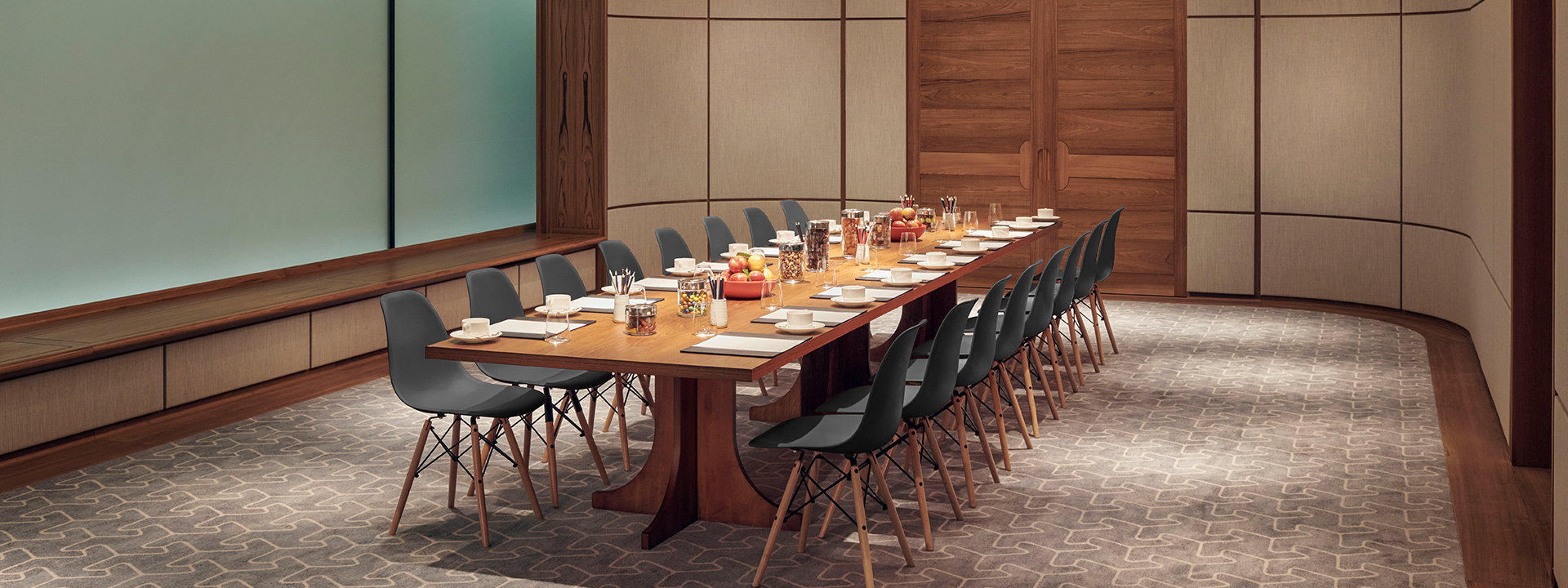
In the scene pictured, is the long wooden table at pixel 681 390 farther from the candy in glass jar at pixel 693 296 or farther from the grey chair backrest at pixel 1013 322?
the grey chair backrest at pixel 1013 322

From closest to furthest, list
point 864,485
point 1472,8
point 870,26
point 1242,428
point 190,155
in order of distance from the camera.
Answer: point 864,485
point 1242,428
point 190,155
point 1472,8
point 870,26

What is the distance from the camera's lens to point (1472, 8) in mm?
7562

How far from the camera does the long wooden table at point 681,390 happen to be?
3975 millimetres

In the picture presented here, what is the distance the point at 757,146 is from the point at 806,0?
4.26 ft

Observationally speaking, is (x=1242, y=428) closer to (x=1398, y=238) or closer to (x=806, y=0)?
(x=1398, y=238)

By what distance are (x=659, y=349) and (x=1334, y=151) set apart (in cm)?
710

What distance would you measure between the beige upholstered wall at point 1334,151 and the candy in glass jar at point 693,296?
17.6 ft

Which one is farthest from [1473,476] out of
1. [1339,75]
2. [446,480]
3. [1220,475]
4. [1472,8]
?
[1339,75]

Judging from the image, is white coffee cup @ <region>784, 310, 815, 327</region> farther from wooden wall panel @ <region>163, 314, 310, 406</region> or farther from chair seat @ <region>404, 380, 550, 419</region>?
wooden wall panel @ <region>163, 314, 310, 406</region>

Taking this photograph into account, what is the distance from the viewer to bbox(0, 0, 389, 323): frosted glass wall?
6211 millimetres

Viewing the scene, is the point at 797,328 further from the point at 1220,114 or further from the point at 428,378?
the point at 1220,114

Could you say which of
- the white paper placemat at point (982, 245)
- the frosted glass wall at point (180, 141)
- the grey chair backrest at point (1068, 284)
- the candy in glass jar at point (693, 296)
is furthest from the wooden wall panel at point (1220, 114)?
the candy in glass jar at point (693, 296)

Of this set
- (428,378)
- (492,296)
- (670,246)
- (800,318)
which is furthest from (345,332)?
(800,318)

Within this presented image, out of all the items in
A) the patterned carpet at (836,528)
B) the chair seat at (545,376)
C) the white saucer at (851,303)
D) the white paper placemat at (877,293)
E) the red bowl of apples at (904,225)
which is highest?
the red bowl of apples at (904,225)
